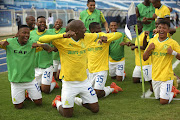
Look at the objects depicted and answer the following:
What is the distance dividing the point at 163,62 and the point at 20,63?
3.16 m

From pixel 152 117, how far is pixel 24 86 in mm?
2835

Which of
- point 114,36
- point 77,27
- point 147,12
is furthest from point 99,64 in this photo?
point 147,12

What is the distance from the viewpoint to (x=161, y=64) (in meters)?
6.08

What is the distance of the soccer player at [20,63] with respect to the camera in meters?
5.93

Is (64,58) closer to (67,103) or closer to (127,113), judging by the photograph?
(67,103)

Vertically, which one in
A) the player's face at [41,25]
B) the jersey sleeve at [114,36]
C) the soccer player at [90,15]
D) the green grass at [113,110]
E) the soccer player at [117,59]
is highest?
the soccer player at [90,15]

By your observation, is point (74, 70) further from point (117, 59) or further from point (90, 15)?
point (117, 59)

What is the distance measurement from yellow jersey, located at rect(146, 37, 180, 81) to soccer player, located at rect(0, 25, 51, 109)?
2.43 metres

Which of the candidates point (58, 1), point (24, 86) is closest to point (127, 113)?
point (24, 86)

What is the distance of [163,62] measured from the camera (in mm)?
6074

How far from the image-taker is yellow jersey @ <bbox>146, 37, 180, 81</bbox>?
6035mm

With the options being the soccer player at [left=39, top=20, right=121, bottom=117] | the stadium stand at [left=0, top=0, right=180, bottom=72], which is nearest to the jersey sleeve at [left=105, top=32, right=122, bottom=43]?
the soccer player at [left=39, top=20, right=121, bottom=117]

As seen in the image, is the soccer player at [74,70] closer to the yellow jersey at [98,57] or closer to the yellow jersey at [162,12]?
the yellow jersey at [98,57]

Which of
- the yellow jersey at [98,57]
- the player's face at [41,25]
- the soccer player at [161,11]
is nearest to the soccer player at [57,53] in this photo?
the player's face at [41,25]
